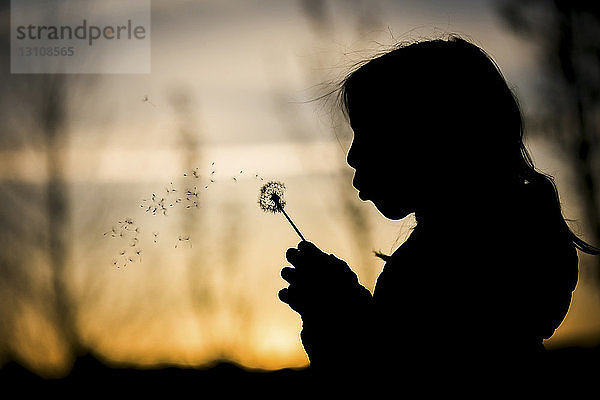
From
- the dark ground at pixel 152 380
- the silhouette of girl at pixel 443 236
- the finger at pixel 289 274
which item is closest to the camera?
the silhouette of girl at pixel 443 236

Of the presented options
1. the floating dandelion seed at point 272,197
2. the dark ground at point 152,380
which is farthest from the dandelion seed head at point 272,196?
the dark ground at point 152,380

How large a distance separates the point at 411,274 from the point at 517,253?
0.21 meters

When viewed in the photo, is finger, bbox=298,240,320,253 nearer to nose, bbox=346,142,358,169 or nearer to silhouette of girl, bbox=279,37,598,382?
silhouette of girl, bbox=279,37,598,382

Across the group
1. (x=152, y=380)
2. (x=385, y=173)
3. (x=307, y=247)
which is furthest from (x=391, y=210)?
(x=152, y=380)

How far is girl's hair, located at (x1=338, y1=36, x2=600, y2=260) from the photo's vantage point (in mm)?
1559

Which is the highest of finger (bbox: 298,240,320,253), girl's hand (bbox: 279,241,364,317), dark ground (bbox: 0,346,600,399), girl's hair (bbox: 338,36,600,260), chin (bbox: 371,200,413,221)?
girl's hair (bbox: 338,36,600,260)

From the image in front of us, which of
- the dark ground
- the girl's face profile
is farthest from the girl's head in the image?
the dark ground

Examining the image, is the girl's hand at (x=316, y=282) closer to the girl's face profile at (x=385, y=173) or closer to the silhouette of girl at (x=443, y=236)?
the silhouette of girl at (x=443, y=236)

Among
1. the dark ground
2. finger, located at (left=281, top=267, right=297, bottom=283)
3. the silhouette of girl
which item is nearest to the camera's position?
the silhouette of girl

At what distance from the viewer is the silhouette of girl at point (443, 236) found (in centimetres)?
132

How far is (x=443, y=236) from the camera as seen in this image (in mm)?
1461

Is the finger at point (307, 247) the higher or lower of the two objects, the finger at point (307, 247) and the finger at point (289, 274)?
the higher

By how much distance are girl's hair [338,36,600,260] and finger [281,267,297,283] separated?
0.37 meters

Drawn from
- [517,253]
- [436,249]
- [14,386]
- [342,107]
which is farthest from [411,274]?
[14,386]
